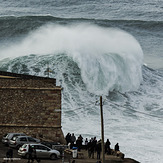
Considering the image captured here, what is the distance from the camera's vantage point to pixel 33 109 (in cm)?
2230

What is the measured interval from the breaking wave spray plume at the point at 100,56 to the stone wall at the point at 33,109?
1975 cm

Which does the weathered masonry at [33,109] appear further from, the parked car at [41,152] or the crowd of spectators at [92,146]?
the parked car at [41,152]

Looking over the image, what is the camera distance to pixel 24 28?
8050cm

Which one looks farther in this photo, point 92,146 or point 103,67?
point 103,67

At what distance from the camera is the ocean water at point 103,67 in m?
30.7

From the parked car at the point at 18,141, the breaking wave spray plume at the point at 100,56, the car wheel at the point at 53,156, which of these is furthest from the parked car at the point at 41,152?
the breaking wave spray plume at the point at 100,56

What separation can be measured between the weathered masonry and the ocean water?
326cm

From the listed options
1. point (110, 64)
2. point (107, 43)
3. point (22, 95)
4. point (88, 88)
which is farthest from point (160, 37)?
point (22, 95)

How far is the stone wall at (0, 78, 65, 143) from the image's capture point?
2206cm

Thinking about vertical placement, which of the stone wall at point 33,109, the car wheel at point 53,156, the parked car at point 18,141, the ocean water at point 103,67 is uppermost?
the ocean water at point 103,67

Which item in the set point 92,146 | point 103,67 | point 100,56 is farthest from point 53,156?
point 100,56

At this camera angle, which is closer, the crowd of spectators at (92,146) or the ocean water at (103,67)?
the crowd of spectators at (92,146)

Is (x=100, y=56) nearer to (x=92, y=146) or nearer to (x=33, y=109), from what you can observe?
(x=33, y=109)

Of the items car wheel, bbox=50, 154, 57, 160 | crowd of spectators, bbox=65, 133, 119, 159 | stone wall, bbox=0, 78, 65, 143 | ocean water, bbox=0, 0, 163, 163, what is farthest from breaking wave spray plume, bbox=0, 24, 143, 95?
car wheel, bbox=50, 154, 57, 160
